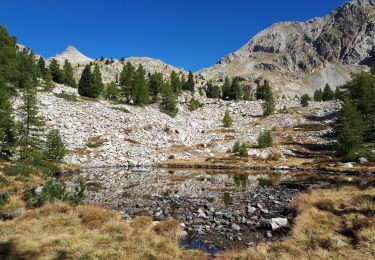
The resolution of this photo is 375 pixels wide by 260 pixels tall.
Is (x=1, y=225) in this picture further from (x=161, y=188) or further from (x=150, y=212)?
(x=161, y=188)

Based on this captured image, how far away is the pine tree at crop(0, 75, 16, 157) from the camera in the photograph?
123 feet

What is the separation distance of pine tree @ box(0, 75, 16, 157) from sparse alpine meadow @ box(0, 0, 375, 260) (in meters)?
0.22

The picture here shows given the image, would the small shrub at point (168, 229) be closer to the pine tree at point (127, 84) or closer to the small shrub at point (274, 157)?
the small shrub at point (274, 157)

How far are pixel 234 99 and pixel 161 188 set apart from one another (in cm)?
11203

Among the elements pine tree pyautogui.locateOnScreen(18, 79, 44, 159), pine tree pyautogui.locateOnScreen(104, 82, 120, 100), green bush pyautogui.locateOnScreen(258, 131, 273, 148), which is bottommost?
green bush pyautogui.locateOnScreen(258, 131, 273, 148)

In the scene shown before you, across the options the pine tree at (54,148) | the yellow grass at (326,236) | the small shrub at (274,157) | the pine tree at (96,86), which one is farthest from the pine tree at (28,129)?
the pine tree at (96,86)

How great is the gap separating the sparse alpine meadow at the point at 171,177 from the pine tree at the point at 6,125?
8.5 inches

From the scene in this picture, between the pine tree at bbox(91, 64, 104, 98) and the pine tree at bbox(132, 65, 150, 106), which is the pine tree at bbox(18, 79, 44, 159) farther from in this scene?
the pine tree at bbox(91, 64, 104, 98)

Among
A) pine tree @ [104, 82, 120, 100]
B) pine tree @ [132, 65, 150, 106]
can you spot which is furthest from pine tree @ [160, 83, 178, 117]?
pine tree @ [104, 82, 120, 100]

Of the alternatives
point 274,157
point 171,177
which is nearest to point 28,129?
point 171,177

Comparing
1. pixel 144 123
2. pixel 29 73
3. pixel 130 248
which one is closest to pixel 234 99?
pixel 144 123

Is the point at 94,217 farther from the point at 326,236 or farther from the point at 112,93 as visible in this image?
the point at 112,93

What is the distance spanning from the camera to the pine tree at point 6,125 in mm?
37406

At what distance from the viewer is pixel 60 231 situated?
15.3m
